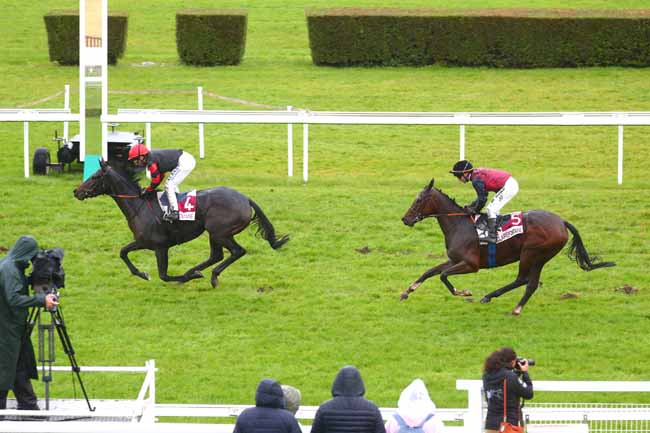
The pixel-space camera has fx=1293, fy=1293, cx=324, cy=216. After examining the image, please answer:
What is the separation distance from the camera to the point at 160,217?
11.9 m

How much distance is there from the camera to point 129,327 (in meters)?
11.0

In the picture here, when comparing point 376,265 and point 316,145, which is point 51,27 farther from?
point 376,265

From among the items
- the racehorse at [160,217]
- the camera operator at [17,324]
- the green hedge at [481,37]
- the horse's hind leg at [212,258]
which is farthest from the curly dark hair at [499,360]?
the green hedge at [481,37]

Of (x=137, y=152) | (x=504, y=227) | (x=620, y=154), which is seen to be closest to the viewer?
(x=504, y=227)

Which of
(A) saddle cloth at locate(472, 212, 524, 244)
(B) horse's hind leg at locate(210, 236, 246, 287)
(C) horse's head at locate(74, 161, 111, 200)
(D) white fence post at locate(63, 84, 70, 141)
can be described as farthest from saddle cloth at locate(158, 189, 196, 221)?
(D) white fence post at locate(63, 84, 70, 141)

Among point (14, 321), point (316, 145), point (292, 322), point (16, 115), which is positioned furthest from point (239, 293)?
point (316, 145)

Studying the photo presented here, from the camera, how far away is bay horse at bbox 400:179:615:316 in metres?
11.3

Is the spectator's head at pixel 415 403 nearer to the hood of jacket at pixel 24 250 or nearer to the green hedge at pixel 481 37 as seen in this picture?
the hood of jacket at pixel 24 250

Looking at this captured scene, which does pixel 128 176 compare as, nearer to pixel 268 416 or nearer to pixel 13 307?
pixel 13 307

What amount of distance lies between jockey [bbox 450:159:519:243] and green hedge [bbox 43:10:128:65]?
12314 millimetres

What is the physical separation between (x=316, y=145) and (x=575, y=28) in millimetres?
6564

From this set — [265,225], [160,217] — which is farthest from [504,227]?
[160,217]

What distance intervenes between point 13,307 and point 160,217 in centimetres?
404

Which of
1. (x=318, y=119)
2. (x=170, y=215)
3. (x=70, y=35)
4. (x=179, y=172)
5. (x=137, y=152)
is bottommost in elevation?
(x=170, y=215)
